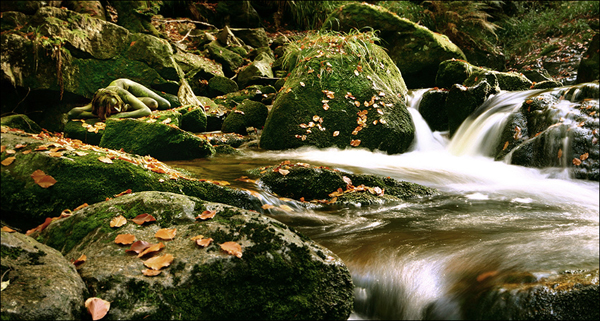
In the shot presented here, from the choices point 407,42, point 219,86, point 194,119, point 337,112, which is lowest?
point 194,119

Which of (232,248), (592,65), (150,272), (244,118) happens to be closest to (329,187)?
(232,248)

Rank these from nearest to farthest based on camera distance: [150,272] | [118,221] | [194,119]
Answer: [150,272] < [118,221] < [194,119]

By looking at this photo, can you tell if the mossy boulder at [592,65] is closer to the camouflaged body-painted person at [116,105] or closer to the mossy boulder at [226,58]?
the camouflaged body-painted person at [116,105]

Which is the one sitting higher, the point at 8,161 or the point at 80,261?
the point at 8,161

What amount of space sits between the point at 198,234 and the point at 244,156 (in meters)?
4.42

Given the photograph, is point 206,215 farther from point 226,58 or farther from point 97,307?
point 226,58

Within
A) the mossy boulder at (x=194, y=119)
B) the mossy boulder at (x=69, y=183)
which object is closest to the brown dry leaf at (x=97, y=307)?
the mossy boulder at (x=69, y=183)

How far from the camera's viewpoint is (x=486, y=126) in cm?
656

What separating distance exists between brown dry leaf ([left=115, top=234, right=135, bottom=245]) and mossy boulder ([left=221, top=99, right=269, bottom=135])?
642 cm

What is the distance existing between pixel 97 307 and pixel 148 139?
4.60 m

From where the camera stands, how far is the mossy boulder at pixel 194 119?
7.86 meters

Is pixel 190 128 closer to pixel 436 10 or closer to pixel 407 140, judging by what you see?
pixel 407 140

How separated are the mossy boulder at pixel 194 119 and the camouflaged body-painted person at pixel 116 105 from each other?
2.52 ft

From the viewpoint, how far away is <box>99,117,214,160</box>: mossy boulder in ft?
19.2
